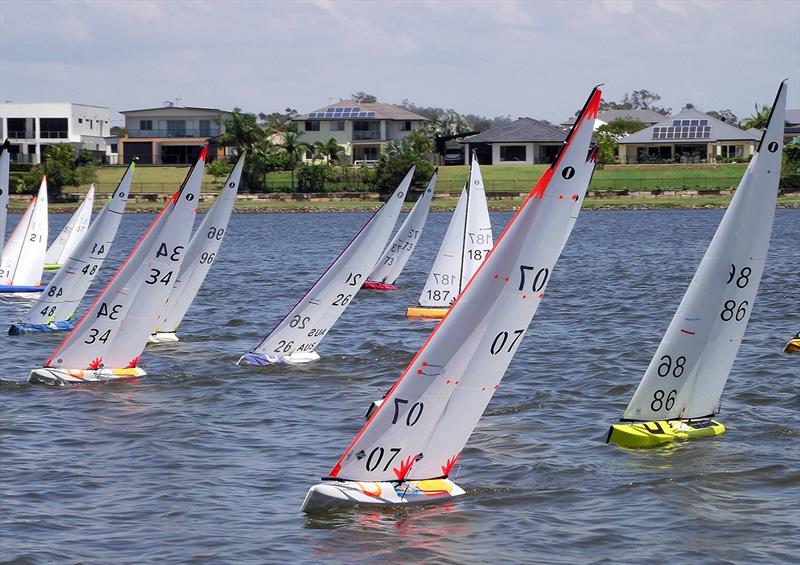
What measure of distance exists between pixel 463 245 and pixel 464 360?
16376mm

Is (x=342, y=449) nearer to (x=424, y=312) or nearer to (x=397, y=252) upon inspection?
(x=424, y=312)

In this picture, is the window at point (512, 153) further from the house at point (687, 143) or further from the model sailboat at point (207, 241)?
the model sailboat at point (207, 241)

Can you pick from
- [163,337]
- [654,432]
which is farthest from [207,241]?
[654,432]

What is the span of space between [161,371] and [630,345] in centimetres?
1063

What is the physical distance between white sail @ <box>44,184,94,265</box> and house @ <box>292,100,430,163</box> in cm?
7591

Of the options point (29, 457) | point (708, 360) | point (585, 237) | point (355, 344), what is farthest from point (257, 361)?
point (585, 237)

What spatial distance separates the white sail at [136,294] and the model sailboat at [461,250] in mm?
8479

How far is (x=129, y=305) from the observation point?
22.0 m

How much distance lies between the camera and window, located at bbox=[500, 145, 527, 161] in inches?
4316

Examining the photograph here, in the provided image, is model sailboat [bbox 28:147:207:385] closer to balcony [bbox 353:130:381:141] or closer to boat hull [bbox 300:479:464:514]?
boat hull [bbox 300:479:464:514]

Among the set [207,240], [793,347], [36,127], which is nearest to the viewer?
[207,240]

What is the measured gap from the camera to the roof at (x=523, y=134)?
108750 mm

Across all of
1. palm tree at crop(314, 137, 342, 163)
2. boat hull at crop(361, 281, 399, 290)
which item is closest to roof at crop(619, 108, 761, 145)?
palm tree at crop(314, 137, 342, 163)

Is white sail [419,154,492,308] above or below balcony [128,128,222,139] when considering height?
below
